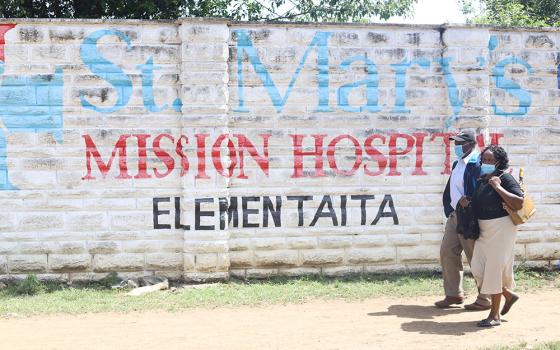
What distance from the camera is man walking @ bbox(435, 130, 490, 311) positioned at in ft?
21.9

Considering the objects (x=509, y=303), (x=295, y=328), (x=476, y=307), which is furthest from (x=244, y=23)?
(x=509, y=303)

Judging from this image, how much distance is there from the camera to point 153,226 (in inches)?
313

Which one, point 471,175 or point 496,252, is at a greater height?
point 471,175

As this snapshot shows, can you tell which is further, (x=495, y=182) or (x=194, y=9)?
(x=194, y=9)

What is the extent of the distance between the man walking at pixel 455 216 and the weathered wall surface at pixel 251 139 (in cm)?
136

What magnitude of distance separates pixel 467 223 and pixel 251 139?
9.63 ft

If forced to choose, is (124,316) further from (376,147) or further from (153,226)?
(376,147)

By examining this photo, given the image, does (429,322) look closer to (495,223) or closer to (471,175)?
(495,223)

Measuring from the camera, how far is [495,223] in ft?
20.0

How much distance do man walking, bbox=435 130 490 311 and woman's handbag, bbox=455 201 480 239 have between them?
95 millimetres

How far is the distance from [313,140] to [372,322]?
2658 mm

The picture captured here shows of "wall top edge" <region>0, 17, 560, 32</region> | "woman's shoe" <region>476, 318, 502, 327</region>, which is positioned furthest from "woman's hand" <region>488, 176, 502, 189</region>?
"wall top edge" <region>0, 17, 560, 32</region>

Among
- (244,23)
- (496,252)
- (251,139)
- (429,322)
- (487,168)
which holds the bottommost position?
(429,322)

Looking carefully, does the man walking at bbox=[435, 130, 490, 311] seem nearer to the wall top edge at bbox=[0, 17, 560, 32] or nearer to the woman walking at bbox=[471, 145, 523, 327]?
the woman walking at bbox=[471, 145, 523, 327]
